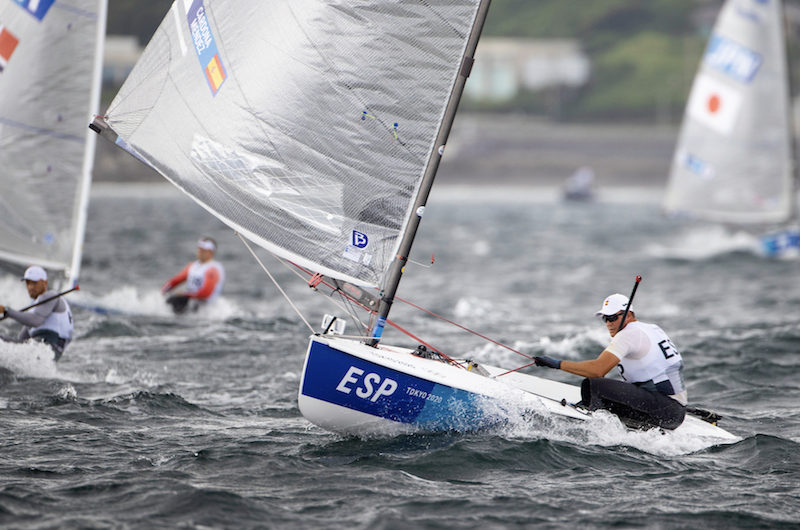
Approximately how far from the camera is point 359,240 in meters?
5.79

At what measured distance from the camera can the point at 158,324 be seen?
10.4 meters

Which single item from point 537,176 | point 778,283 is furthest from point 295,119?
point 537,176

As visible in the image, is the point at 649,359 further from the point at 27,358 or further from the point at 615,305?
the point at 27,358

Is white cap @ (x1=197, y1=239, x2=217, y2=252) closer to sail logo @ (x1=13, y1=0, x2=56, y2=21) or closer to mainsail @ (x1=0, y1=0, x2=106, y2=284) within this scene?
mainsail @ (x1=0, y1=0, x2=106, y2=284)

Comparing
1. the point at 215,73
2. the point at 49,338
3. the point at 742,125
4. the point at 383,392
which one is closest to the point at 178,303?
the point at 49,338

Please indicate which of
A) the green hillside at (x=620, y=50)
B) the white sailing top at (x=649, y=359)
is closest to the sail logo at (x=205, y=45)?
the white sailing top at (x=649, y=359)

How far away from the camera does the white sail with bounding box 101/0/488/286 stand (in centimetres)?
570

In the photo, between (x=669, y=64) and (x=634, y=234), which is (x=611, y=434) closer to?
(x=634, y=234)

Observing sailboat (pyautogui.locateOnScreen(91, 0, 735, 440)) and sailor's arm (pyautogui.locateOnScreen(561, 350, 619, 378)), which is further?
sailor's arm (pyautogui.locateOnScreen(561, 350, 619, 378))

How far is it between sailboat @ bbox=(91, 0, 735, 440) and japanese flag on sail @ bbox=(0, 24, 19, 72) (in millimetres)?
3703

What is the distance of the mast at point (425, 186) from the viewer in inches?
224

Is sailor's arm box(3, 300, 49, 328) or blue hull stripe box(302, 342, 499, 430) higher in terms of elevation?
blue hull stripe box(302, 342, 499, 430)

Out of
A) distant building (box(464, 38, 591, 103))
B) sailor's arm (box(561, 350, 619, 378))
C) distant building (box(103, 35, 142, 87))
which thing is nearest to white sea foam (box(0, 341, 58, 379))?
sailor's arm (box(561, 350, 619, 378))

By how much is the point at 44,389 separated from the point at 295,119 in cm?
322
